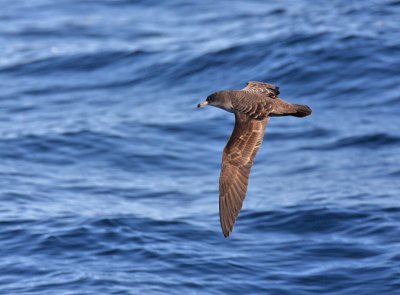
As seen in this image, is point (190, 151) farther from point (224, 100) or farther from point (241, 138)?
point (241, 138)

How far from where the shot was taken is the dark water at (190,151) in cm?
1066

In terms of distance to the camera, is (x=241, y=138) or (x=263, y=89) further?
(x=263, y=89)

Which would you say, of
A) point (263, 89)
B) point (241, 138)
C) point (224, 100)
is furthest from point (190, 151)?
point (241, 138)

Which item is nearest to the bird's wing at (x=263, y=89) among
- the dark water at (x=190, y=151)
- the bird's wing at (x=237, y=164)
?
the bird's wing at (x=237, y=164)

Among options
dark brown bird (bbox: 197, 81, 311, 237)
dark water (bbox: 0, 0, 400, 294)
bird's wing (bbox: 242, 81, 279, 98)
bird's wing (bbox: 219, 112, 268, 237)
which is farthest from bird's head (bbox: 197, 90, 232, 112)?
dark water (bbox: 0, 0, 400, 294)

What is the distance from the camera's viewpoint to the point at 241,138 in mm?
8789

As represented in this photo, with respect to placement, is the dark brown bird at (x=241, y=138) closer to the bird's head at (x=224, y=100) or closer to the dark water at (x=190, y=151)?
the bird's head at (x=224, y=100)

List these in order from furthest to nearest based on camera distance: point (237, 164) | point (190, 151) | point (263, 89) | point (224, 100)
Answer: point (190, 151)
point (263, 89)
point (224, 100)
point (237, 164)

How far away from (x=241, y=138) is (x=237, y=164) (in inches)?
10.0

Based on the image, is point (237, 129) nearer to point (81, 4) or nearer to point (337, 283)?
point (337, 283)

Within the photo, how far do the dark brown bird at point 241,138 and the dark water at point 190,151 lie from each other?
6.25 feet

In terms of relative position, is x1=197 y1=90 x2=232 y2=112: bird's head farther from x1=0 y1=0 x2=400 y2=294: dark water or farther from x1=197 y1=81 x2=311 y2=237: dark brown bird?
x1=0 y1=0 x2=400 y2=294: dark water

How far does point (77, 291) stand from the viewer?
1006 cm

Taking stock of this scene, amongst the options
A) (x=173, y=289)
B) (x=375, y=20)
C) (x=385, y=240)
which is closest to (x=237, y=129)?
(x=173, y=289)
